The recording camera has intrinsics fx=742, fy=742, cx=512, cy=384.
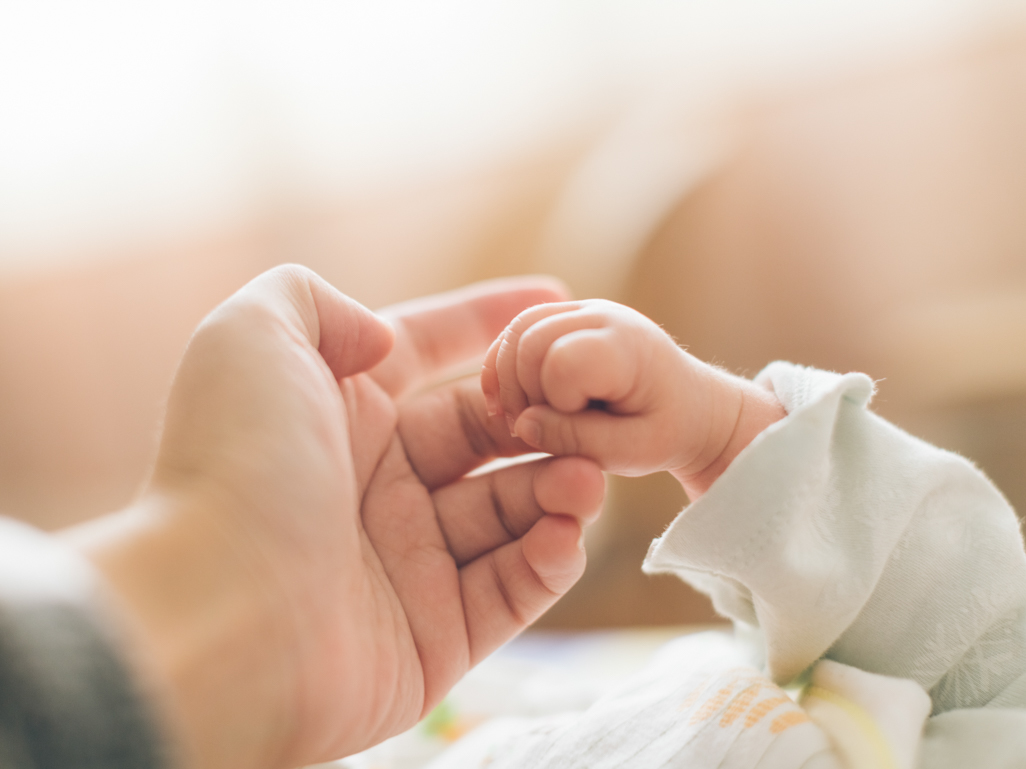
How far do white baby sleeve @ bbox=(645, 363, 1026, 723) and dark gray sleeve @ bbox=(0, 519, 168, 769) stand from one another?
0.28 meters

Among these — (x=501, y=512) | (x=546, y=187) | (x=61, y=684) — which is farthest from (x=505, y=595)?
(x=546, y=187)

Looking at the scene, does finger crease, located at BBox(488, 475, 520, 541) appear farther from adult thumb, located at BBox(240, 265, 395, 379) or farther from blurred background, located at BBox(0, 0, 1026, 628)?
blurred background, located at BBox(0, 0, 1026, 628)

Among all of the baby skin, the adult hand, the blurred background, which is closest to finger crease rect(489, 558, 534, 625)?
the adult hand

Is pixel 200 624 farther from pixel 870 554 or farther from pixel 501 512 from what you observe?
pixel 870 554

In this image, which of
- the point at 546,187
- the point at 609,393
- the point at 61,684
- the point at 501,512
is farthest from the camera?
the point at 546,187

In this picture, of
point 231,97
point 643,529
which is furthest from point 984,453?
point 231,97

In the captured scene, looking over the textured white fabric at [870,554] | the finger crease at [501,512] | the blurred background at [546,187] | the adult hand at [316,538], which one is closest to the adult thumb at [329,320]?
the adult hand at [316,538]

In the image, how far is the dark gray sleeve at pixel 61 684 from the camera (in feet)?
0.79

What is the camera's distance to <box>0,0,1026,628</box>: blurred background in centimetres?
110

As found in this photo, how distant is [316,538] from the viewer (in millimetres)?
388

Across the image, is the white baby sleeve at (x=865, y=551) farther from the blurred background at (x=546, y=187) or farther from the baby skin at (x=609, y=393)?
the blurred background at (x=546, y=187)

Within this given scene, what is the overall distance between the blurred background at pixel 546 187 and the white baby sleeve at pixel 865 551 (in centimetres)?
60

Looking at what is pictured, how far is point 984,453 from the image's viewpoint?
1.07m

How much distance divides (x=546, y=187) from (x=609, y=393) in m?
0.98
